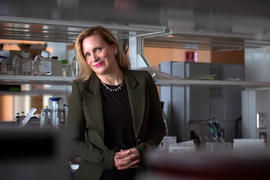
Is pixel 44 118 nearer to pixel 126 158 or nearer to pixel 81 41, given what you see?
pixel 81 41

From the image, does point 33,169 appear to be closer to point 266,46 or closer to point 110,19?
point 110,19

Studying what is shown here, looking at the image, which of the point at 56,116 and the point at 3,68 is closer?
the point at 3,68

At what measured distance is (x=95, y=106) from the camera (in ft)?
3.94

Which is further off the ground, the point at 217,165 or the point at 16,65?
the point at 16,65

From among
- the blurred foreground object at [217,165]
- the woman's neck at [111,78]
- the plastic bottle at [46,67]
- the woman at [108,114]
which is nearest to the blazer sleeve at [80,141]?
the woman at [108,114]

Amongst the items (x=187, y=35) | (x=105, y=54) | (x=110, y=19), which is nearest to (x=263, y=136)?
(x=187, y=35)

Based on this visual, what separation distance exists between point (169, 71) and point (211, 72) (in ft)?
1.19

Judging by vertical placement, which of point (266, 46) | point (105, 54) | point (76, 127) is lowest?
point (76, 127)

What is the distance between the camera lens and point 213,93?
239 cm

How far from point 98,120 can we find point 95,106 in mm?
61

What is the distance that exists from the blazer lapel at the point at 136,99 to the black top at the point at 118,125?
0.08 ft

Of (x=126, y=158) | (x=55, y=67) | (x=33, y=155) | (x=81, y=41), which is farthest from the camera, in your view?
(x=55, y=67)

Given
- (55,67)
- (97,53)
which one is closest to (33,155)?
(97,53)

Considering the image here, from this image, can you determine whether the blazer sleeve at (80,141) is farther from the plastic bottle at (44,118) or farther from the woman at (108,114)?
the plastic bottle at (44,118)
